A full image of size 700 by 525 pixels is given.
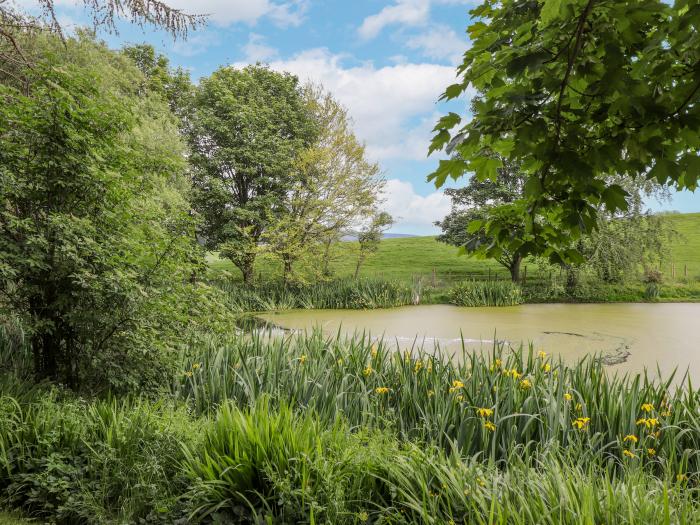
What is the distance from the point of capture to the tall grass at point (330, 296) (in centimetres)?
1364

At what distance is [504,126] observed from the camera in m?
1.74

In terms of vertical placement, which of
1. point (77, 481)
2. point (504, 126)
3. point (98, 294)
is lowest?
point (77, 481)

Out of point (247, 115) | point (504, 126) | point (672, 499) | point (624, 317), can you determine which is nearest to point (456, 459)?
point (672, 499)

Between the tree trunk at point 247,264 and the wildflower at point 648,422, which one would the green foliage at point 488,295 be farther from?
the wildflower at point 648,422

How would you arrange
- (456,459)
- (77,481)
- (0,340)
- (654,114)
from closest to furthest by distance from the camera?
(654,114) < (456,459) < (77,481) < (0,340)

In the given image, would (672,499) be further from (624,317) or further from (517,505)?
(624,317)

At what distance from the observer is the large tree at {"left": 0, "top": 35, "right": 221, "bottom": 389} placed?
351 centimetres

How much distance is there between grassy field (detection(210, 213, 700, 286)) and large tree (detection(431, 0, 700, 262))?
45.3ft

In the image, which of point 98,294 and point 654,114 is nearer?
point 654,114

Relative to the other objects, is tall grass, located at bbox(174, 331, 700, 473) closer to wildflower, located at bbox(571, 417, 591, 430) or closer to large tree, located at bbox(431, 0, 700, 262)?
wildflower, located at bbox(571, 417, 591, 430)

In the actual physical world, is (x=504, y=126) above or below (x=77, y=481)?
above

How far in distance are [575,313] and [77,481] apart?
1185 cm

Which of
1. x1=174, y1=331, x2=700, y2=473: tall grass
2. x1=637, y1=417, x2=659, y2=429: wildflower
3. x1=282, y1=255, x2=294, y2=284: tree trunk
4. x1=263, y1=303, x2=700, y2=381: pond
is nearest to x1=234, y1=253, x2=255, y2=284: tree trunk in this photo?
x1=282, y1=255, x2=294, y2=284: tree trunk

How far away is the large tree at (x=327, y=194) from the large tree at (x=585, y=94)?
13.5 metres
